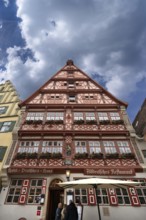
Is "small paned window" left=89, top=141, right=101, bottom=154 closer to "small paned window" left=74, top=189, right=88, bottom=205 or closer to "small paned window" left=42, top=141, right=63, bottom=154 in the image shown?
"small paned window" left=42, top=141, right=63, bottom=154

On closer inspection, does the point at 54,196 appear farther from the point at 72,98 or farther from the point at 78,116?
the point at 72,98

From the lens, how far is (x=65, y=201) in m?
9.89

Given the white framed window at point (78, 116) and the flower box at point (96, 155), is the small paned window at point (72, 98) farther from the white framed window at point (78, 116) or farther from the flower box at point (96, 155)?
the flower box at point (96, 155)

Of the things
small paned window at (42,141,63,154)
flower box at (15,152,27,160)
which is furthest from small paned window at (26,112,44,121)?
flower box at (15,152,27,160)

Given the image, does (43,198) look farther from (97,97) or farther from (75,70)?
(75,70)

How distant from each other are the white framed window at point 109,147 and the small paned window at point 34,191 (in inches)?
231

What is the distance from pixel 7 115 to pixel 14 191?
801cm

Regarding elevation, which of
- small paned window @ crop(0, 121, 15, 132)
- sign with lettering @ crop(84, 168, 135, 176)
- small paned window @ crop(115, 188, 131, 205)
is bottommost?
small paned window @ crop(115, 188, 131, 205)

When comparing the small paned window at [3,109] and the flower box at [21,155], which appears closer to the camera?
the flower box at [21,155]

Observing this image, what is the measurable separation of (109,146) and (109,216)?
16.7 ft

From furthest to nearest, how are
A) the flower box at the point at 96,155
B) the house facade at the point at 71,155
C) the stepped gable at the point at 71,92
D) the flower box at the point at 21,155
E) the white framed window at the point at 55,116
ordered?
the stepped gable at the point at 71,92 < the white framed window at the point at 55,116 < the flower box at the point at 96,155 < the flower box at the point at 21,155 < the house facade at the point at 71,155

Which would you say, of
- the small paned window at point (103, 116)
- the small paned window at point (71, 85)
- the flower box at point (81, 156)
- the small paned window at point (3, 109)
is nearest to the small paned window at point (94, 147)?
the flower box at point (81, 156)

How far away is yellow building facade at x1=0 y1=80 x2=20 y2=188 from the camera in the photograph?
497 inches

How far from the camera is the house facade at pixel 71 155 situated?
9820 millimetres
